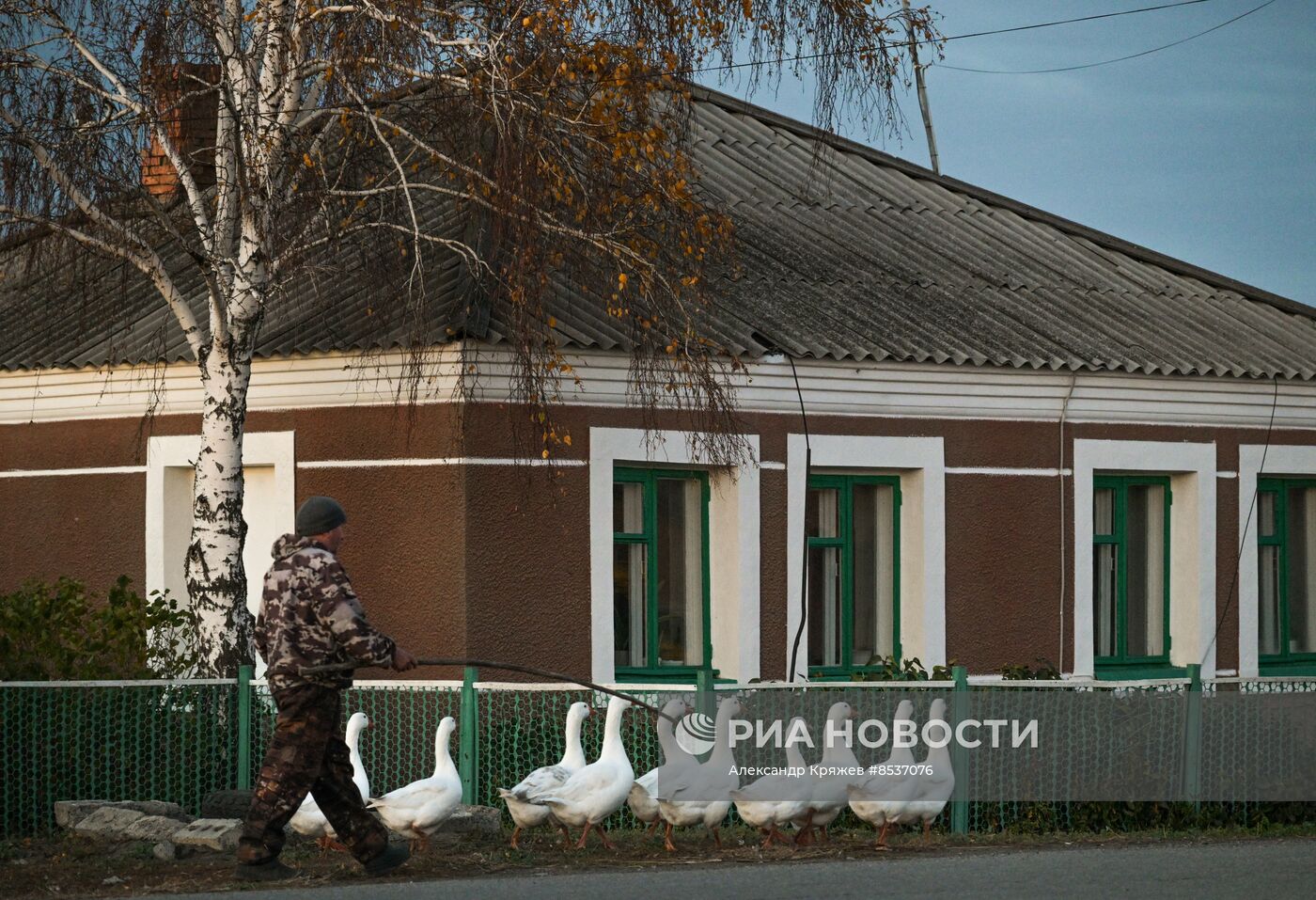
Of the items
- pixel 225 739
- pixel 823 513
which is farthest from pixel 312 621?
pixel 823 513

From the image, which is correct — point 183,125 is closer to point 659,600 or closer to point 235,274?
point 235,274

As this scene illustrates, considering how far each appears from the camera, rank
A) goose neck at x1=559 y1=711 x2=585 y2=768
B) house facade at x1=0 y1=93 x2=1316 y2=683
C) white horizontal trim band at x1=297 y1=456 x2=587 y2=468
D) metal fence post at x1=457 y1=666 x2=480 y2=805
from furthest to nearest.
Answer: house facade at x1=0 y1=93 x2=1316 y2=683
white horizontal trim band at x1=297 y1=456 x2=587 y2=468
metal fence post at x1=457 y1=666 x2=480 y2=805
goose neck at x1=559 y1=711 x2=585 y2=768

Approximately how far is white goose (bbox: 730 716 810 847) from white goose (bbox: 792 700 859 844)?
61mm

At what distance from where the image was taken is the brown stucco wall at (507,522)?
48.7ft

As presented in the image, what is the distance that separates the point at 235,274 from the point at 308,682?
13.5 ft

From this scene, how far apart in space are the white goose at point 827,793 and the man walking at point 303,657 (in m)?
2.90

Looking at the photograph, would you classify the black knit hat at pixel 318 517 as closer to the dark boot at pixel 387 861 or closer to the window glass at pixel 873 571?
the dark boot at pixel 387 861

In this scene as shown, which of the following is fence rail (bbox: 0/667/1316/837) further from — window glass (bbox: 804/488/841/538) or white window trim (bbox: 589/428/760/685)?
window glass (bbox: 804/488/841/538)

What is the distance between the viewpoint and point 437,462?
585 inches

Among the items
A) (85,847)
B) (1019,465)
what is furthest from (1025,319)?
(85,847)

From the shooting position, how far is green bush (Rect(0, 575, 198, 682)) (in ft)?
42.8

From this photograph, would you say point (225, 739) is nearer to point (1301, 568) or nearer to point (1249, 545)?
point (1249, 545)

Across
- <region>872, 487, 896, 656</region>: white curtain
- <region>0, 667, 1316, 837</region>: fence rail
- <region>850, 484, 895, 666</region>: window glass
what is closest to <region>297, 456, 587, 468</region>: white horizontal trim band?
<region>0, 667, 1316, 837</region>: fence rail

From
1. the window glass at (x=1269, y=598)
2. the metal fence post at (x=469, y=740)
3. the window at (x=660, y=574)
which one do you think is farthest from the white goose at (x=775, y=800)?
the window glass at (x=1269, y=598)
